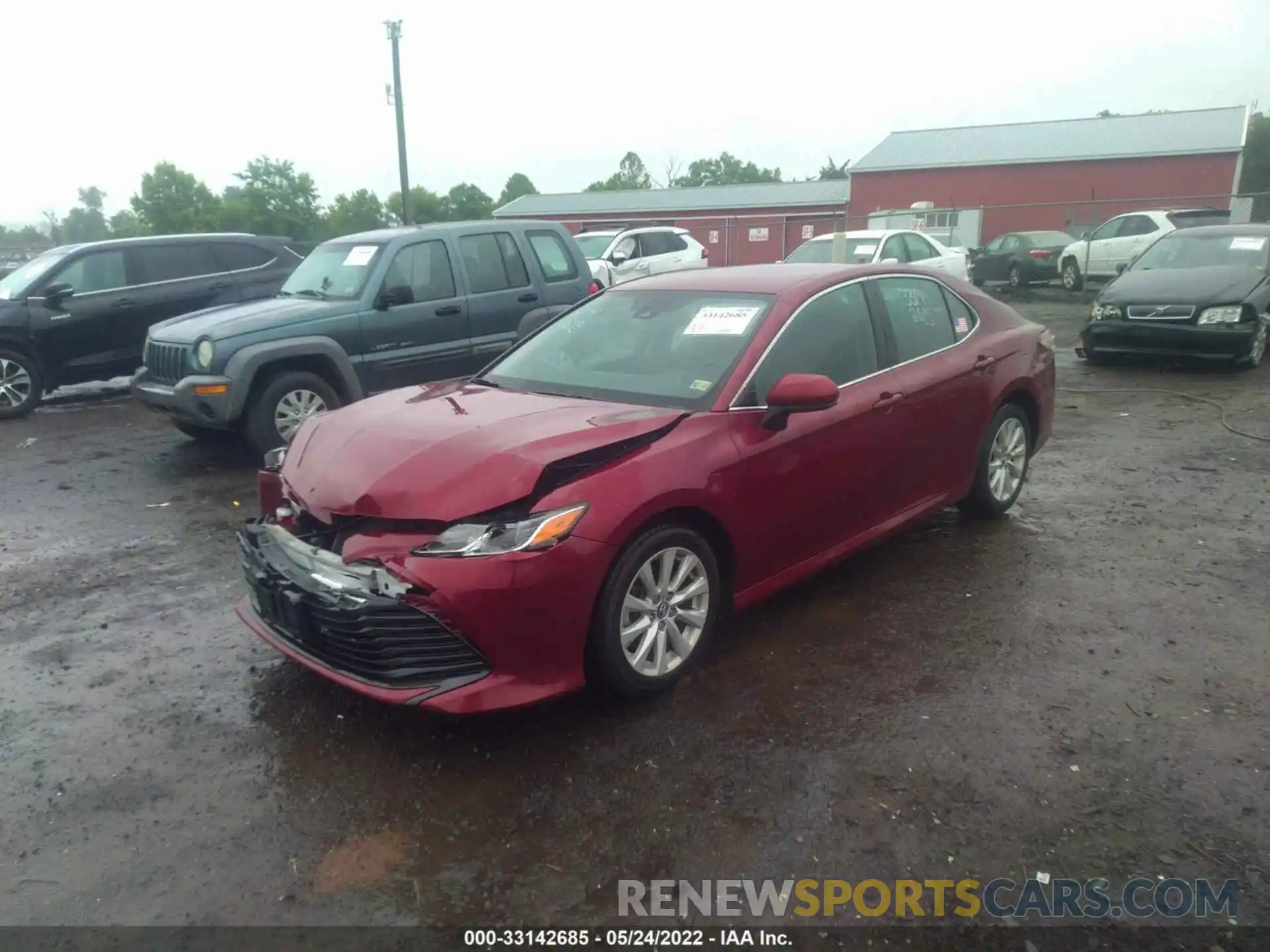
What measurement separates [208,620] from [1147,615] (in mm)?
4444

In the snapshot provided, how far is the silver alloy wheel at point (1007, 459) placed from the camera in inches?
215

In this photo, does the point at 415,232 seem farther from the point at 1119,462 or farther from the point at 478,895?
the point at 478,895

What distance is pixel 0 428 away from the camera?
9203mm

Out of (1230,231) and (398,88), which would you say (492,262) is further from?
(398,88)

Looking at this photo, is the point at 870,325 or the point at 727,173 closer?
the point at 870,325

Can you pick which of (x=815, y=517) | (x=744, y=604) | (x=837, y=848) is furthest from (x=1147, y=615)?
(x=837, y=848)

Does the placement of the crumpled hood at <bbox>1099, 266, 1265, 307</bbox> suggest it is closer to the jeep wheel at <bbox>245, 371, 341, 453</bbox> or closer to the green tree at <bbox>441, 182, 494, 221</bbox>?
the jeep wheel at <bbox>245, 371, 341, 453</bbox>

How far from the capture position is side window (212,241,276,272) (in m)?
10.4

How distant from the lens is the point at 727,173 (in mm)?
92938

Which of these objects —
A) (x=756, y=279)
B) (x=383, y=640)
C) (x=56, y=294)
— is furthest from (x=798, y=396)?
(x=56, y=294)

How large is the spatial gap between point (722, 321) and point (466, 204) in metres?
47.5

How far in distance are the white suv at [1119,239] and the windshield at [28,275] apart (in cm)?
1928

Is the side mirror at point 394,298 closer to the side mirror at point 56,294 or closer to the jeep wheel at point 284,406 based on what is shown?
the jeep wheel at point 284,406

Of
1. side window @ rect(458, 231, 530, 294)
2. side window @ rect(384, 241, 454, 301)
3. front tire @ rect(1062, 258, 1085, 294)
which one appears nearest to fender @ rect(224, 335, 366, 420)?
side window @ rect(384, 241, 454, 301)
